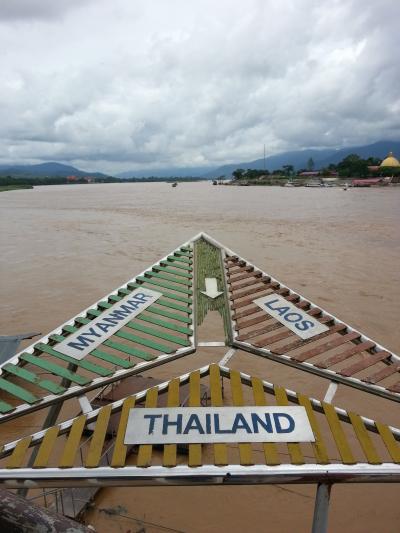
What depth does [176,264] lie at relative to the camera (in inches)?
315

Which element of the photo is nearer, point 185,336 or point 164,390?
point 164,390

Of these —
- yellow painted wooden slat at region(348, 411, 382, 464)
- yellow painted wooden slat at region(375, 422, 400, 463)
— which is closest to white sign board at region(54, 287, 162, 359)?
yellow painted wooden slat at region(348, 411, 382, 464)

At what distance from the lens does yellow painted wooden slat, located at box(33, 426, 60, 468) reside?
3059mm

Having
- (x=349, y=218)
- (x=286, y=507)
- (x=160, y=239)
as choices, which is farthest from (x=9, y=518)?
(x=349, y=218)

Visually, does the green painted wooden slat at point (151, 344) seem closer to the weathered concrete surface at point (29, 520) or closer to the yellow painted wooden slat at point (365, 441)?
the yellow painted wooden slat at point (365, 441)

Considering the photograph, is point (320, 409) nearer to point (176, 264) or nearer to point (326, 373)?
point (326, 373)

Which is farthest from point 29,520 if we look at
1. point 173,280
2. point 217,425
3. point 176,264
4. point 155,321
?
point 176,264

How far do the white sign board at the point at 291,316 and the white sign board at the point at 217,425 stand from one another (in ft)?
6.70

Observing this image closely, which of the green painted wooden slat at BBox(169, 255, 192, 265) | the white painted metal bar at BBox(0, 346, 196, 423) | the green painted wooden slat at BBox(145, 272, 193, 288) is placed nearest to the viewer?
the white painted metal bar at BBox(0, 346, 196, 423)

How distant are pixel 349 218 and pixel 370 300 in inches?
830

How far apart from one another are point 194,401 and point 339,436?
132cm

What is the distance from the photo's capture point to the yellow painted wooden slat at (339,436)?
308 cm

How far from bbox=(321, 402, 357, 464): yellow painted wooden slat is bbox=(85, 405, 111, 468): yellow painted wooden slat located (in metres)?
1.92

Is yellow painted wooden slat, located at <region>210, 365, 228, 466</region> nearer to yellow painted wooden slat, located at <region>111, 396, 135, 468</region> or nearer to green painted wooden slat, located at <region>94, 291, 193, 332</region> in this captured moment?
yellow painted wooden slat, located at <region>111, 396, 135, 468</region>
